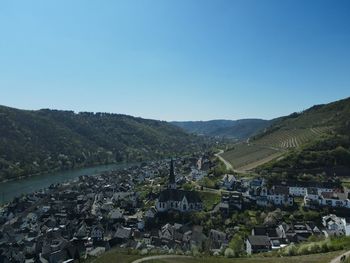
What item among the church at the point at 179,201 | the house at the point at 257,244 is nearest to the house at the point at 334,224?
the house at the point at 257,244

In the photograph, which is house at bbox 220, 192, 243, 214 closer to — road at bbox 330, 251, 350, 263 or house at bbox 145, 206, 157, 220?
house at bbox 145, 206, 157, 220

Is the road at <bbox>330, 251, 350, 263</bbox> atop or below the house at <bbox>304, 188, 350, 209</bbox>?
atop

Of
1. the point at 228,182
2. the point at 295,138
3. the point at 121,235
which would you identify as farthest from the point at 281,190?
the point at 295,138

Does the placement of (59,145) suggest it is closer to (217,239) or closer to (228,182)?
(228,182)

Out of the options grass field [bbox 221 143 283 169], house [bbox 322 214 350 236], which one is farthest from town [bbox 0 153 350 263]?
grass field [bbox 221 143 283 169]

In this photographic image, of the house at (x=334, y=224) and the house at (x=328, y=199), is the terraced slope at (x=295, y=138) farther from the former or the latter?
the house at (x=334, y=224)
